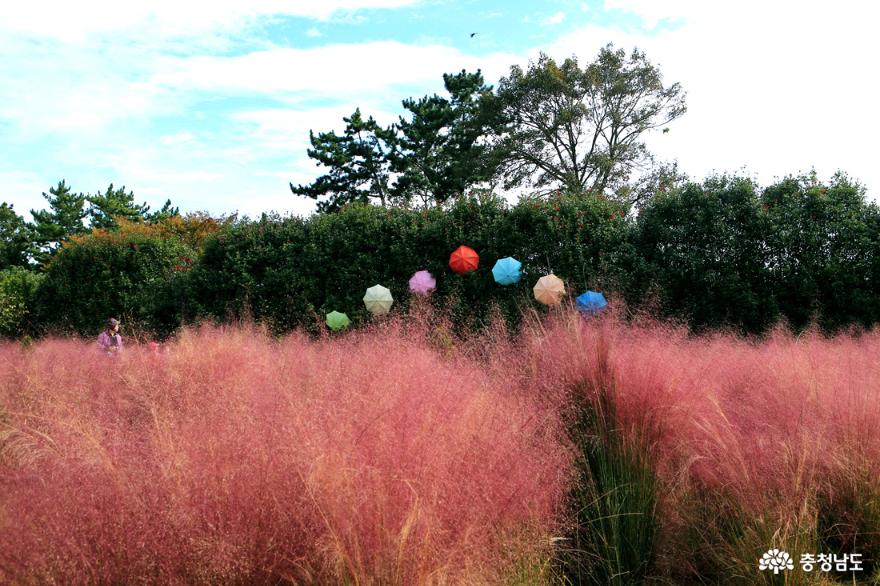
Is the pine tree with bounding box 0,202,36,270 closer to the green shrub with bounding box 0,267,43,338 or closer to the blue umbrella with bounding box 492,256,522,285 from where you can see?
the green shrub with bounding box 0,267,43,338

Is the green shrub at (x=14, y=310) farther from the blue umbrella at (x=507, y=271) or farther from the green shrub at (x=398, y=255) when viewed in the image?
the blue umbrella at (x=507, y=271)

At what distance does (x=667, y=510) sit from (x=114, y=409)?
3.40 m

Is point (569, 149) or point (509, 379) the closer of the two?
point (509, 379)

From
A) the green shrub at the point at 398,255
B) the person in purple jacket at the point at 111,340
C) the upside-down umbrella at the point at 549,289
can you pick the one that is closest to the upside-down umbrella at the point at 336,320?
the green shrub at the point at 398,255

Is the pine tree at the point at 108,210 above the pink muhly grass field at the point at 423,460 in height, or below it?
above

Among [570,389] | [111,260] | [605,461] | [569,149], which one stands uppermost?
[569,149]

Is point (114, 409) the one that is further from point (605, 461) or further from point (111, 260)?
point (111, 260)

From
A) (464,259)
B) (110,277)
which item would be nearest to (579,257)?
(464,259)

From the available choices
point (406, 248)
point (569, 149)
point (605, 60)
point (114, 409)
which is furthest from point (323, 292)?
point (605, 60)

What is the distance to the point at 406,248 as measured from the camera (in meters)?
13.1

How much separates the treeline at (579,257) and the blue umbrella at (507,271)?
0.36m

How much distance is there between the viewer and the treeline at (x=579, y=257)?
1098cm

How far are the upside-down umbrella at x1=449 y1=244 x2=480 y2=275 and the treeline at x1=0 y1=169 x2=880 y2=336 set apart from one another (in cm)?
23

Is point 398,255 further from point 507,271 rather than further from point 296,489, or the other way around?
point 296,489
